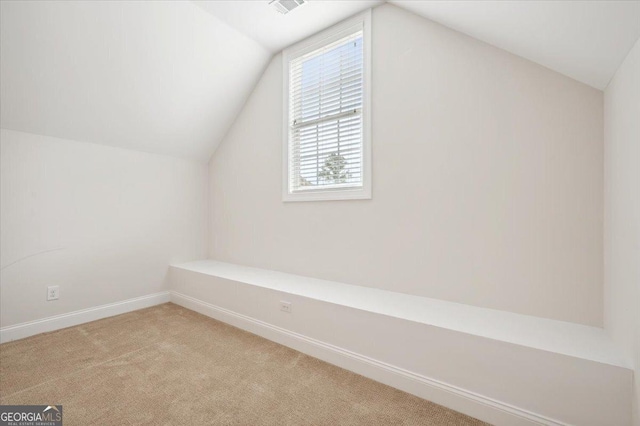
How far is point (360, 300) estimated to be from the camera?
2.05m

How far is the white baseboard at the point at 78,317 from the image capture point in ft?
7.79

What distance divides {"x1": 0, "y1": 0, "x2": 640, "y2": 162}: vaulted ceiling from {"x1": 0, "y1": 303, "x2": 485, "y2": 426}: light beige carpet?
1890mm

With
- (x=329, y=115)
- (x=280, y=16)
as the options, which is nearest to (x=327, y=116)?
(x=329, y=115)

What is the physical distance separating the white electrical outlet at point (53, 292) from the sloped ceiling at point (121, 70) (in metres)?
1.37

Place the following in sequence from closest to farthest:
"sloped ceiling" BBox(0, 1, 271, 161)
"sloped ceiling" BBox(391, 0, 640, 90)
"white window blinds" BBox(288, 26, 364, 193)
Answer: "sloped ceiling" BBox(391, 0, 640, 90)
"sloped ceiling" BBox(0, 1, 271, 161)
"white window blinds" BBox(288, 26, 364, 193)

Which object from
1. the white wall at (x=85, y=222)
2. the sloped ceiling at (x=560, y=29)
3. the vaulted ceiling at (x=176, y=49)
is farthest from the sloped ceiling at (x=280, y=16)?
the white wall at (x=85, y=222)

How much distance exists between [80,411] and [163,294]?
1964 mm

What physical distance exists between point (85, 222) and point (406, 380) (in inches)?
122

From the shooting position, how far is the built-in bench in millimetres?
1241

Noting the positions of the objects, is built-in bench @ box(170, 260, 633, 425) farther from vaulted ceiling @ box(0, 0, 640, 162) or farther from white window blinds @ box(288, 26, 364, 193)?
vaulted ceiling @ box(0, 0, 640, 162)

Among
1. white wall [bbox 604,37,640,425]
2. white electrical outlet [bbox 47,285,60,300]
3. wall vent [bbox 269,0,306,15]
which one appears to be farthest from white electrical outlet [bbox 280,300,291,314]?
wall vent [bbox 269,0,306,15]

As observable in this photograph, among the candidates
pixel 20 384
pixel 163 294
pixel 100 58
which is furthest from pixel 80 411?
pixel 100 58

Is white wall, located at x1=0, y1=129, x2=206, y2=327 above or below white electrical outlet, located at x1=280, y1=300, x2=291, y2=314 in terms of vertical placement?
above

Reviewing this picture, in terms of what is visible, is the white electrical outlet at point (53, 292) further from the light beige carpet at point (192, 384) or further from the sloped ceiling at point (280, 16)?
the sloped ceiling at point (280, 16)
